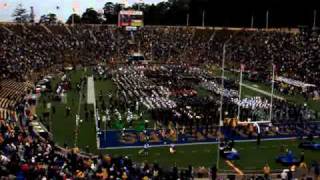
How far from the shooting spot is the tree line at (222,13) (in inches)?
3568

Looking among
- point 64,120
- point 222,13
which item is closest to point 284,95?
point 64,120

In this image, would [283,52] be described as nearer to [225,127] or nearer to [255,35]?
[255,35]

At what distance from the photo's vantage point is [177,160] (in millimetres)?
29672

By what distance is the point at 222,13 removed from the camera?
10644 centimetres

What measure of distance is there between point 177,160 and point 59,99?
20.6 meters

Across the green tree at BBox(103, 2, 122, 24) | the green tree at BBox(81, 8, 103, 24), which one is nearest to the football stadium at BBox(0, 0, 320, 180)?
the green tree at BBox(103, 2, 122, 24)

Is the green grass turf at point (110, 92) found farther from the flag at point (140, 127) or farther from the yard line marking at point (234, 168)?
the yard line marking at point (234, 168)

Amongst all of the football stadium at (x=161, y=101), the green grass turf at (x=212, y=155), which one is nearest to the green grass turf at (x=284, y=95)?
the football stadium at (x=161, y=101)

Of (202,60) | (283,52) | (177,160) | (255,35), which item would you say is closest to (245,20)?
Answer: (255,35)

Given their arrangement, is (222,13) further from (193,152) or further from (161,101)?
(193,152)

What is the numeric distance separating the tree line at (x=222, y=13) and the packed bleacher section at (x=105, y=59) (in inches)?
416

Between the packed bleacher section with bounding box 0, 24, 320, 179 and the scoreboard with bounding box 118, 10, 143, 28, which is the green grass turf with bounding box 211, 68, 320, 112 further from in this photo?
the scoreboard with bounding box 118, 10, 143, 28

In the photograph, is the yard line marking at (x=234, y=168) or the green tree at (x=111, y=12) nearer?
the yard line marking at (x=234, y=168)

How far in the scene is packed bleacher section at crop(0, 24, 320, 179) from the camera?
75.2ft
